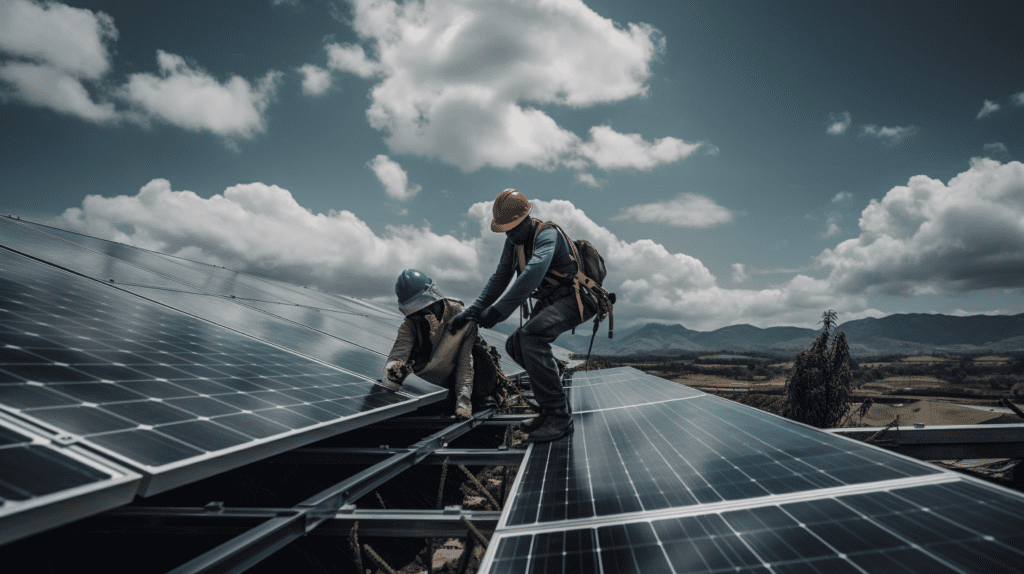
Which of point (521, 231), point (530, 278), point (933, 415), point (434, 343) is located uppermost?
point (521, 231)

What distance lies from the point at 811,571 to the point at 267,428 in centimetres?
290

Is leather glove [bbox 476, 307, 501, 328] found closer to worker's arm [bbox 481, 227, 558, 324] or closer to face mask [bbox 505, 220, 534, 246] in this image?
worker's arm [bbox 481, 227, 558, 324]

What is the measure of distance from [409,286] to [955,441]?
20.4 ft

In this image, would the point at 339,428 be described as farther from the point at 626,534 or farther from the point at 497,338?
the point at 497,338

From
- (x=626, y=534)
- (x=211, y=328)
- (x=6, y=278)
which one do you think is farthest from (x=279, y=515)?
(x=6, y=278)

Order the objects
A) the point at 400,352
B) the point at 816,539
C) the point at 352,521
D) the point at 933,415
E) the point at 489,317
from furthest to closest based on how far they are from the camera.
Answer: the point at 933,415 → the point at 400,352 → the point at 489,317 → the point at 352,521 → the point at 816,539

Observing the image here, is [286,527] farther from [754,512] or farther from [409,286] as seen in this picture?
[409,286]

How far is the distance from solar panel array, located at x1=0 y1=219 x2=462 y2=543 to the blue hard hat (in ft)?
3.53

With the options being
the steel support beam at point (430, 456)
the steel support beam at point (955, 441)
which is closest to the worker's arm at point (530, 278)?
the steel support beam at point (430, 456)

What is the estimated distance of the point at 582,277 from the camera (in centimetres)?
448

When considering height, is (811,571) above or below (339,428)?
above

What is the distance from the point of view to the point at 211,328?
5492mm

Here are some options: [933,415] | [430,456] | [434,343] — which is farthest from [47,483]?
[933,415]

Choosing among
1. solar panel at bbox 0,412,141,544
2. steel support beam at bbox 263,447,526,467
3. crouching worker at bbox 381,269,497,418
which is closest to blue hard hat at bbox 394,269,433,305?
crouching worker at bbox 381,269,497,418
